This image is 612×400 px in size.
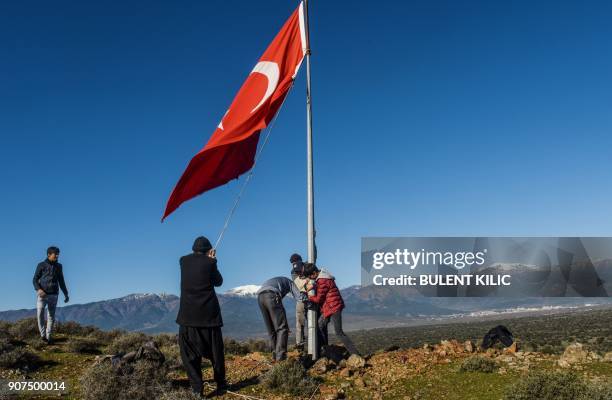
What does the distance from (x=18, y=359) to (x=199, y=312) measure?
5.29 m

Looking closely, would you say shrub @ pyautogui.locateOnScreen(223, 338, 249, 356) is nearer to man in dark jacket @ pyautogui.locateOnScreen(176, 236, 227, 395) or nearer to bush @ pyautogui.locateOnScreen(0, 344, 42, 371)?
bush @ pyautogui.locateOnScreen(0, 344, 42, 371)

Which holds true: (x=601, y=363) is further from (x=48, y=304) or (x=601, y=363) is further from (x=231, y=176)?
(x=48, y=304)

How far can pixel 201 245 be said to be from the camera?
9805 mm

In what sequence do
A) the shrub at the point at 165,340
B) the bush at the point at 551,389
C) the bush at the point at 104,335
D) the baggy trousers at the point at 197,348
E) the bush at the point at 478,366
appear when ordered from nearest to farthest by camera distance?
the bush at the point at 551,389
the baggy trousers at the point at 197,348
the bush at the point at 478,366
the shrub at the point at 165,340
the bush at the point at 104,335

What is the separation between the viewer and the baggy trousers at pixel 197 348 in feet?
32.0

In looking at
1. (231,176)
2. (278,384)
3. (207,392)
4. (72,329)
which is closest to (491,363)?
(278,384)

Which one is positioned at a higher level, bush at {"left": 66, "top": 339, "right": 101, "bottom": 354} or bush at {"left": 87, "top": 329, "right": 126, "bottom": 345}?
bush at {"left": 66, "top": 339, "right": 101, "bottom": 354}

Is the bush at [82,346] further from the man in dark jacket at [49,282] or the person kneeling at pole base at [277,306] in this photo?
the person kneeling at pole base at [277,306]

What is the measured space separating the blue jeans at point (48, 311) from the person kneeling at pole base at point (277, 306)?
5.90 m

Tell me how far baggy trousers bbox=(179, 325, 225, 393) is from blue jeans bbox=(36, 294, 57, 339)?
22.0 ft

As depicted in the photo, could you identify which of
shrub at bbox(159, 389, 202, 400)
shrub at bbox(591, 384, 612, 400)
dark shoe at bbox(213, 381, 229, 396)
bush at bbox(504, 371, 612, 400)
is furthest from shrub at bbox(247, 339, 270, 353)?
shrub at bbox(591, 384, 612, 400)

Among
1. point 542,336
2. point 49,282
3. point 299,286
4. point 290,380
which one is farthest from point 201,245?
point 542,336

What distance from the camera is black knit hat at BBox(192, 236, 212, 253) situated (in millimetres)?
9789

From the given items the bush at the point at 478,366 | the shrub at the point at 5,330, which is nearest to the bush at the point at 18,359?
the shrub at the point at 5,330
